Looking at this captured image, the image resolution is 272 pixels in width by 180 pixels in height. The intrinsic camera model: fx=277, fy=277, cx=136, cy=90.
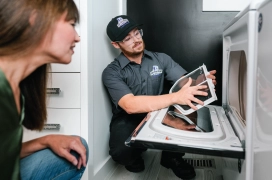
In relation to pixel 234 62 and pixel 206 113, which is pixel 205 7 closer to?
pixel 234 62

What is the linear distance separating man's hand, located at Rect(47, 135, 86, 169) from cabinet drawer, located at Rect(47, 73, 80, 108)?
0.36 meters

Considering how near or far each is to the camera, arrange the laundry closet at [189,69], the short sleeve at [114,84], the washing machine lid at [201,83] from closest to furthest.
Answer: the laundry closet at [189,69] < the washing machine lid at [201,83] < the short sleeve at [114,84]

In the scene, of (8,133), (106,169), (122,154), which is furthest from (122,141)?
(8,133)

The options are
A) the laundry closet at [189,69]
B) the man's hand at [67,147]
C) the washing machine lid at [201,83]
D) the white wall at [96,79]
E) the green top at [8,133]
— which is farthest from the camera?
the white wall at [96,79]

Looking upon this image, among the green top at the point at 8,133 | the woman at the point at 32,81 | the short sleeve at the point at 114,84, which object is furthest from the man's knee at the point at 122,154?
the green top at the point at 8,133

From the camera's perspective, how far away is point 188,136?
785 millimetres

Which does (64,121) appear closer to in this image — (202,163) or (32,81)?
(32,81)

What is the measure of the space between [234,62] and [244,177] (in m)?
0.59

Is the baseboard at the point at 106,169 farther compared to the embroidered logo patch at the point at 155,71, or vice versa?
the embroidered logo patch at the point at 155,71

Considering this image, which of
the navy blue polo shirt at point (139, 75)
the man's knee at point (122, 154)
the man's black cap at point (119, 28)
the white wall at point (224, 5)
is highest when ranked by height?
the white wall at point (224, 5)

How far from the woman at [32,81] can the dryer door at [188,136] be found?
0.19 metres

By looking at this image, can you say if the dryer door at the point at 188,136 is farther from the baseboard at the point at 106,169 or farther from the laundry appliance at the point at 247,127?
the baseboard at the point at 106,169

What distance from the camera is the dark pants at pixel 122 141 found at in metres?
1.33

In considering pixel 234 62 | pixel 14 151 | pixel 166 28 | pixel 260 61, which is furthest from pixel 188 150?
pixel 166 28
